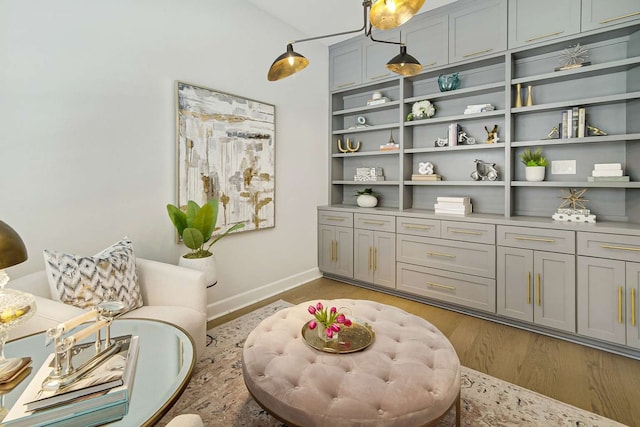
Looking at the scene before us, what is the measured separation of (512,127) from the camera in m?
2.98

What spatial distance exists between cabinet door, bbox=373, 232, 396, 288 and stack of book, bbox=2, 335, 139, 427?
280 centimetres

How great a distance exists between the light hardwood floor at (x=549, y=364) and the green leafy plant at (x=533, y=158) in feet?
4.76

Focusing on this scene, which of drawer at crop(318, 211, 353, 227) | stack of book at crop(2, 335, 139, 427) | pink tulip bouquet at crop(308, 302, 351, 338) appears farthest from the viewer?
drawer at crop(318, 211, 353, 227)

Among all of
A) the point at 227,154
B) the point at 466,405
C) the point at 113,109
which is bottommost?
the point at 466,405


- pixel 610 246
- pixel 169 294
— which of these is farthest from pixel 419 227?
pixel 169 294

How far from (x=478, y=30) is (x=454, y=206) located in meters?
1.65

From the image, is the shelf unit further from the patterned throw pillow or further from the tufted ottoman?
the patterned throw pillow

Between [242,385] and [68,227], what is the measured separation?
1.48 metres

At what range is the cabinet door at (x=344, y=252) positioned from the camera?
3773 millimetres

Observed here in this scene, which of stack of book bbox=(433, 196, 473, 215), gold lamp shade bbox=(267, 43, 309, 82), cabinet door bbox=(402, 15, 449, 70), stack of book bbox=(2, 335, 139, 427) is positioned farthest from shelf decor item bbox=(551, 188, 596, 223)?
stack of book bbox=(2, 335, 139, 427)

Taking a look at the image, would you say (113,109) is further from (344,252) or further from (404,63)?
(344,252)

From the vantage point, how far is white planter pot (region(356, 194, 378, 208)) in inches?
149

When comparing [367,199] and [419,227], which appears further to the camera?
[367,199]

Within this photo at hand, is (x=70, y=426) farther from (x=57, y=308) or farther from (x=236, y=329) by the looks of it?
(x=236, y=329)
